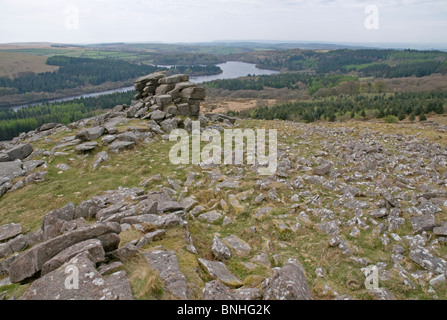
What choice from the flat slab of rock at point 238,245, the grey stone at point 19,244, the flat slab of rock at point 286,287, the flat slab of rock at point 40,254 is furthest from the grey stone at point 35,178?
the flat slab of rock at point 286,287

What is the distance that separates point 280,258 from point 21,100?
20371 centimetres

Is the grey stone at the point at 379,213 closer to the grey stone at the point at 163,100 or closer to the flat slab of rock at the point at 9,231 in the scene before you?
the flat slab of rock at the point at 9,231

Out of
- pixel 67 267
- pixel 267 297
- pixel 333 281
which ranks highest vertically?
pixel 67 267

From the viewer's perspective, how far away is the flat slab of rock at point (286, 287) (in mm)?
5387

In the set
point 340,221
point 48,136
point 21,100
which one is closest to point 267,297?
point 340,221

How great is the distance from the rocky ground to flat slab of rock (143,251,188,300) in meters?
0.03

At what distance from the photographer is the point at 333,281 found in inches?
271

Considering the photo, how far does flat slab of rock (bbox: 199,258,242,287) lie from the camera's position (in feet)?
20.8

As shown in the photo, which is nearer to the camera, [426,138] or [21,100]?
[426,138]

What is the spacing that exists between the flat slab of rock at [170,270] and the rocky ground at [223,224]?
32 millimetres

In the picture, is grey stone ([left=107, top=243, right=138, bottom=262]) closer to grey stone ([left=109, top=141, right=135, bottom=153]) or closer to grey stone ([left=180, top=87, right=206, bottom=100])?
grey stone ([left=109, top=141, right=135, bottom=153])

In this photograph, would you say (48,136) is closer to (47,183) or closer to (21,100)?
(47,183)

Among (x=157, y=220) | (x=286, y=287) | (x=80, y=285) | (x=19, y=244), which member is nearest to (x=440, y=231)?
(x=286, y=287)

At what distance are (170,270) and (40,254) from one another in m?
3.03
